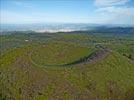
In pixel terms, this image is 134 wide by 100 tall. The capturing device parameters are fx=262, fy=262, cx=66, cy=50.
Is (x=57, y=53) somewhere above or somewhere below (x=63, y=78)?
above

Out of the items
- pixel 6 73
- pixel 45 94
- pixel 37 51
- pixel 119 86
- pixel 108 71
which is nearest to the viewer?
pixel 45 94

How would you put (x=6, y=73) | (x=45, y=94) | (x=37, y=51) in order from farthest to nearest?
(x=37, y=51) → (x=6, y=73) → (x=45, y=94)

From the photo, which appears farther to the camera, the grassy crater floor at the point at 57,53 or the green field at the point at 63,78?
the grassy crater floor at the point at 57,53

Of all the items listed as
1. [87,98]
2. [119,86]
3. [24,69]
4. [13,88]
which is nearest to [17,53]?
[24,69]

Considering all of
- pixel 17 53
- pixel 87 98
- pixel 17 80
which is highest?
pixel 17 53

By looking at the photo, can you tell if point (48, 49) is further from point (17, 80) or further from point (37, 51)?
point (17, 80)

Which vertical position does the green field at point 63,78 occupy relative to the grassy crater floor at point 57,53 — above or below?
below

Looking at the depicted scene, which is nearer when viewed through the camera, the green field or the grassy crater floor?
the green field

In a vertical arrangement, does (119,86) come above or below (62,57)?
below

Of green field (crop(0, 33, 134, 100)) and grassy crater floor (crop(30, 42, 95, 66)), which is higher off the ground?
grassy crater floor (crop(30, 42, 95, 66))

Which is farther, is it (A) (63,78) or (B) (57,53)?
(B) (57,53)

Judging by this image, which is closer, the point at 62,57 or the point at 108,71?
the point at 108,71
